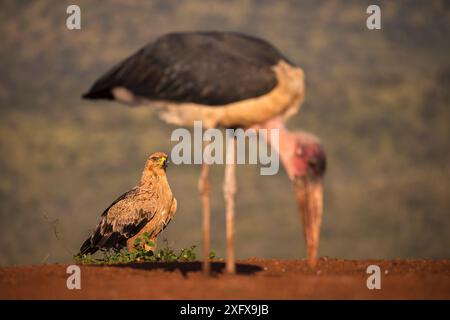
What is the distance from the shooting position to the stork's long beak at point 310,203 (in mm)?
12234

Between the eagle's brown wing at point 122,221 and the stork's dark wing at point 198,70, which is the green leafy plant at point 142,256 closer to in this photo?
the eagle's brown wing at point 122,221

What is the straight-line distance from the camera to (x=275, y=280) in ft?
38.8

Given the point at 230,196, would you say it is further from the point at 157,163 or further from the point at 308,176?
the point at 157,163

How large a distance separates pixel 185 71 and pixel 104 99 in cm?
127

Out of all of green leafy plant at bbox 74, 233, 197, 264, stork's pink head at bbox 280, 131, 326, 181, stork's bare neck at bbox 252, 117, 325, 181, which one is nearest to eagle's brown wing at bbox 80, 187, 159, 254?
green leafy plant at bbox 74, 233, 197, 264

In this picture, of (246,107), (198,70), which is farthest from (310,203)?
(198,70)

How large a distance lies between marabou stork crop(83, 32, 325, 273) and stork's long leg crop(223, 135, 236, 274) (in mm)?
15

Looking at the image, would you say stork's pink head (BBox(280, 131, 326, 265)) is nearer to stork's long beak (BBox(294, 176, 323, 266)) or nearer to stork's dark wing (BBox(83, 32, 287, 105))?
stork's long beak (BBox(294, 176, 323, 266))

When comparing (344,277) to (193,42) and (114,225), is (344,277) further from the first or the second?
(114,225)

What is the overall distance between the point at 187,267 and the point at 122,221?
2.08 m

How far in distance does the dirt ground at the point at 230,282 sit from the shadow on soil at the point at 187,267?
14 millimetres

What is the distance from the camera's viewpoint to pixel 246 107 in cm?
1199

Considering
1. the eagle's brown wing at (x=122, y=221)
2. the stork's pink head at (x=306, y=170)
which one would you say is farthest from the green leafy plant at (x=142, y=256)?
the stork's pink head at (x=306, y=170)
